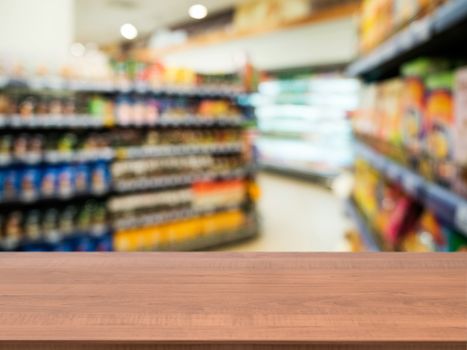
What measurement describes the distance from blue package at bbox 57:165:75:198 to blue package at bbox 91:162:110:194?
21 cm

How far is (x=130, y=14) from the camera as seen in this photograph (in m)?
10.2

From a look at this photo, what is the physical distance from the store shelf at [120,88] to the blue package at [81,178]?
2.08ft

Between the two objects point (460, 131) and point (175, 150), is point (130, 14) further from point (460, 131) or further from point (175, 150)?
point (460, 131)

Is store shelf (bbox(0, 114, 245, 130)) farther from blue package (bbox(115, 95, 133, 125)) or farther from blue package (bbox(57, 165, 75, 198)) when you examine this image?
blue package (bbox(57, 165, 75, 198))

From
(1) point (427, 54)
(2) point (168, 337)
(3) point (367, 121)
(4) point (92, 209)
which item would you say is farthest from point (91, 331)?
(4) point (92, 209)

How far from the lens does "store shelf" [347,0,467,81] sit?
1435mm

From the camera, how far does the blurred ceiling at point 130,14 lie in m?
9.11

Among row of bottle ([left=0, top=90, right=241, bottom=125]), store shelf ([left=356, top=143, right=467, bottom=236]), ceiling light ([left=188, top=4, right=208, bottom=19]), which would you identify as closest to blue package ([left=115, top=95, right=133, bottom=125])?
row of bottle ([left=0, top=90, right=241, bottom=125])

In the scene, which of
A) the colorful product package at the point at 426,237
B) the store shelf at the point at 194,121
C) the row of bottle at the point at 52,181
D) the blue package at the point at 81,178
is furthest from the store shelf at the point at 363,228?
the blue package at the point at 81,178

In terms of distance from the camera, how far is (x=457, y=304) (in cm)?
68

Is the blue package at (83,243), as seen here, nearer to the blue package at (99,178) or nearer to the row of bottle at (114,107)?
the blue package at (99,178)

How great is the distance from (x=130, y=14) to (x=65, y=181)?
7261mm

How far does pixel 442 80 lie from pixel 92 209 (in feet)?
10.1

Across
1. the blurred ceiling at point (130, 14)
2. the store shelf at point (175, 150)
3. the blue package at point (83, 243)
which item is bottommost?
the blue package at point (83, 243)
